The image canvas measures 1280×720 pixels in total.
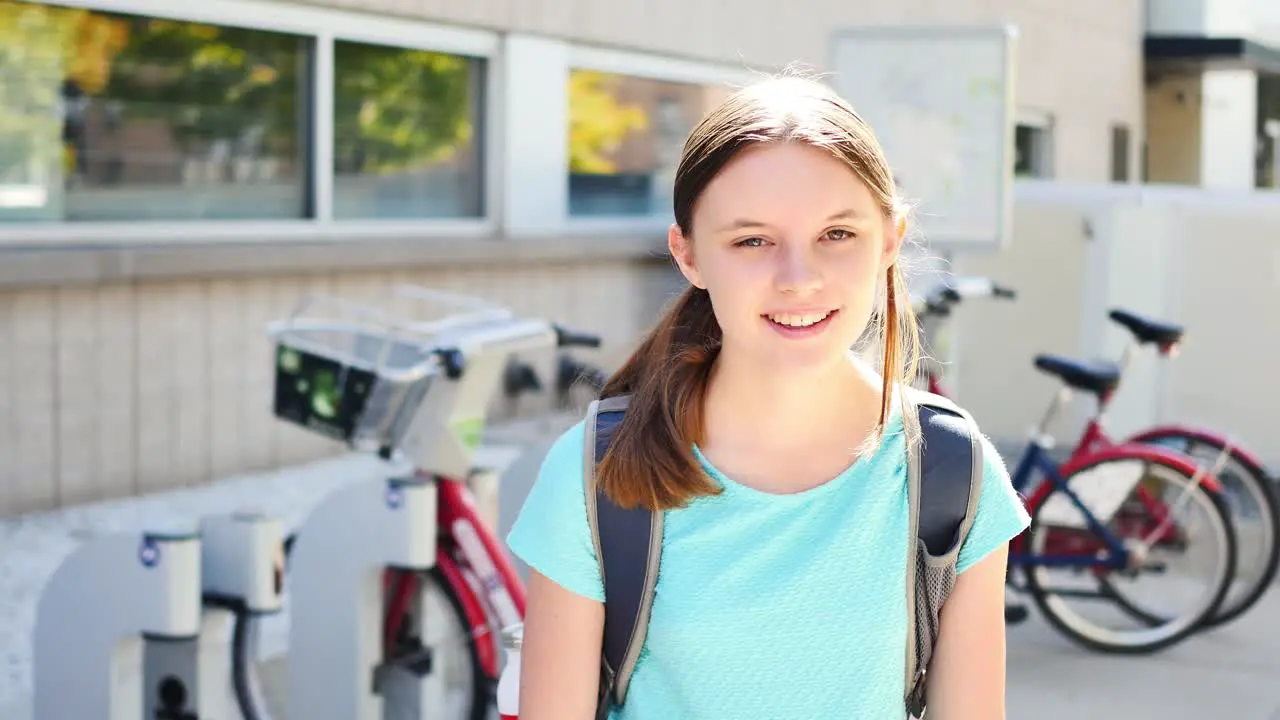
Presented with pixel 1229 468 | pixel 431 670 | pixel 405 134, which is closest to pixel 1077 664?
pixel 1229 468

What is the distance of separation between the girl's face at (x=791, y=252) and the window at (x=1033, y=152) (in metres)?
16.7

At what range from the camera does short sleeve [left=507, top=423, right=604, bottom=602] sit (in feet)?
4.86

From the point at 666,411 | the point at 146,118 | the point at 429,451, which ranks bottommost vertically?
the point at 429,451

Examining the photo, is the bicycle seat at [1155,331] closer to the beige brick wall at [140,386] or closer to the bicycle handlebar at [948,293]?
the bicycle handlebar at [948,293]

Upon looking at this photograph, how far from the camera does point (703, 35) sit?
10.9m

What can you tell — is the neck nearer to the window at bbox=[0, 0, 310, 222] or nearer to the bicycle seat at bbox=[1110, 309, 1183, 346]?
the bicycle seat at bbox=[1110, 309, 1183, 346]

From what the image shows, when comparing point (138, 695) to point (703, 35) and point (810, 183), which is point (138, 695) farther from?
point (703, 35)

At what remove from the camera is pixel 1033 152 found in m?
17.9

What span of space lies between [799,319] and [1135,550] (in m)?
3.68

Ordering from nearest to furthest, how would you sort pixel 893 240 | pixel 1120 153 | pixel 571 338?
pixel 893 240 < pixel 571 338 < pixel 1120 153

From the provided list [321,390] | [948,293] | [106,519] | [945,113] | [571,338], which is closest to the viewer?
[321,390]

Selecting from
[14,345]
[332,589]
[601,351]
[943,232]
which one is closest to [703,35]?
[601,351]

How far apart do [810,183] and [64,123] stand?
5900mm

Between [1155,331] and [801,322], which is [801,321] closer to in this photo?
[801,322]
